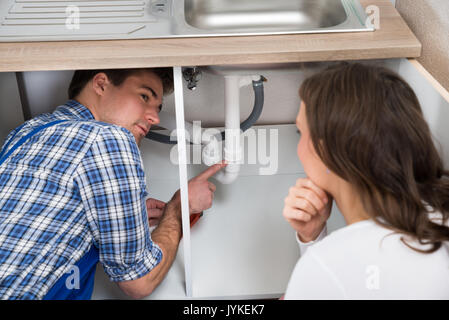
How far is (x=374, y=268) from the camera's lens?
0.92 metres

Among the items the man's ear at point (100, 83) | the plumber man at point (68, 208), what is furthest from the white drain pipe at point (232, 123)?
the plumber man at point (68, 208)

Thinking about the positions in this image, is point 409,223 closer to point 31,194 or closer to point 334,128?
point 334,128

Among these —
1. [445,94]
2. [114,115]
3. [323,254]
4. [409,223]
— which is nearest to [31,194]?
[114,115]

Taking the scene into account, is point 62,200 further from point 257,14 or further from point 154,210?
point 257,14

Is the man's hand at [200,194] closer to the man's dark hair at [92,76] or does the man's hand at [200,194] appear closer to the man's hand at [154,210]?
the man's hand at [154,210]

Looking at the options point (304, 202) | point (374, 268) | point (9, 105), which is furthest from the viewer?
point (9, 105)

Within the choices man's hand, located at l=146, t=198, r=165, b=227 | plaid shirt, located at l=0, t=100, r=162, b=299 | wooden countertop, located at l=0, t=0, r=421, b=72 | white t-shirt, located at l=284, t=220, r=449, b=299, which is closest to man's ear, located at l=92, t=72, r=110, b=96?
wooden countertop, located at l=0, t=0, r=421, b=72

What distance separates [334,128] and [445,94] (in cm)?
48

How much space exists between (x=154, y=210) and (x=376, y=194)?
1084 millimetres

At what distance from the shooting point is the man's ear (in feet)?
5.28

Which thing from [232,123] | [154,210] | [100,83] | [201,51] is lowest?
[154,210]

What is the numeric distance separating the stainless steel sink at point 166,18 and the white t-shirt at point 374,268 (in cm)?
79

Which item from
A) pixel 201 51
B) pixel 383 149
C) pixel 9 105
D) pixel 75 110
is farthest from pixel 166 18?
pixel 383 149

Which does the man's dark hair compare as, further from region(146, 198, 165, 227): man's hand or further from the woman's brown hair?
the woman's brown hair
